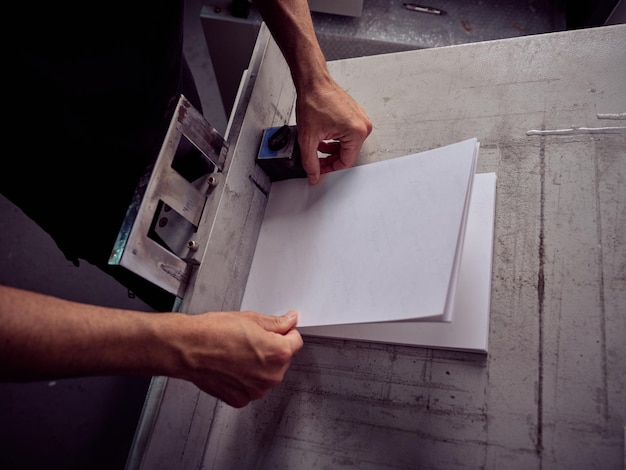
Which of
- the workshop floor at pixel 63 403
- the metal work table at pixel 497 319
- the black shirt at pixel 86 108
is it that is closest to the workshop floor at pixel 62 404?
the workshop floor at pixel 63 403

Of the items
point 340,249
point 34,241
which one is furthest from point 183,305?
point 34,241

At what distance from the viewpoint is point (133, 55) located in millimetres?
804

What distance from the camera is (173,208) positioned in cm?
63

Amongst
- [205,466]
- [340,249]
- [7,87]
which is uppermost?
[7,87]

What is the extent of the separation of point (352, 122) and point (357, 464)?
52cm

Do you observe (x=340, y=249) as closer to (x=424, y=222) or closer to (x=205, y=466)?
(x=424, y=222)

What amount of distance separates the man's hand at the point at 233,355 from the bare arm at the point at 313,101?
11.7 inches

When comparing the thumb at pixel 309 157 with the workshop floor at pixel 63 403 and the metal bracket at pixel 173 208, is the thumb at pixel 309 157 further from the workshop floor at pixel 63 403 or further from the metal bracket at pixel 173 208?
the workshop floor at pixel 63 403

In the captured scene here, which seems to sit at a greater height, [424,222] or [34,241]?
[34,241]

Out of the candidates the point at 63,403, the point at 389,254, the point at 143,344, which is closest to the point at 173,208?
the point at 143,344

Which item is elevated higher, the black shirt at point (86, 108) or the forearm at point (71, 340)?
the black shirt at point (86, 108)

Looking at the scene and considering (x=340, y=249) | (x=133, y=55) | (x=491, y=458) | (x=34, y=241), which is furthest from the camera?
(x=34, y=241)

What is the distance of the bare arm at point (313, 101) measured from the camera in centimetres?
73

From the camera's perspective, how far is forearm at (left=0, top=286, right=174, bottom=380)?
16.9 inches
